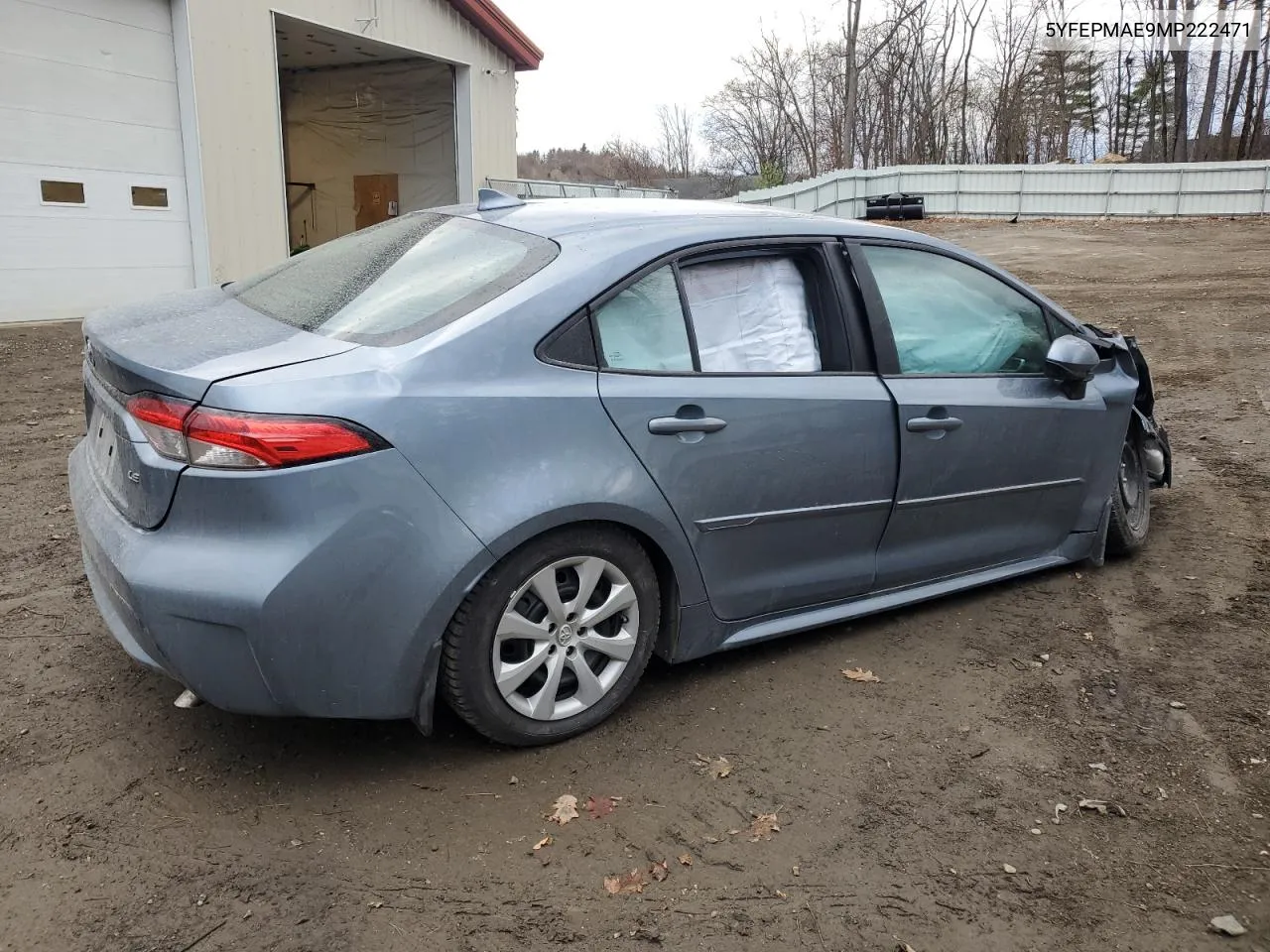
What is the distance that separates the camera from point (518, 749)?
3068 millimetres

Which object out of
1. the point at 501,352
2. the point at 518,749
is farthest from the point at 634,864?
the point at 501,352

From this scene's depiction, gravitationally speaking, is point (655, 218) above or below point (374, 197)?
below

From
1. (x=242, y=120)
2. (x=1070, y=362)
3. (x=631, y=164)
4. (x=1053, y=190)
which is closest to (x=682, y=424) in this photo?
(x=1070, y=362)

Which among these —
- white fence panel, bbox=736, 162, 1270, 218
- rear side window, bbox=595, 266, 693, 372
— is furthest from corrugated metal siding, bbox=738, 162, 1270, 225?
rear side window, bbox=595, 266, 693, 372

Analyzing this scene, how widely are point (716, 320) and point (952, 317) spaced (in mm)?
1144

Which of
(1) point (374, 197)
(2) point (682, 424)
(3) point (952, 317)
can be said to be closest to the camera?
(2) point (682, 424)

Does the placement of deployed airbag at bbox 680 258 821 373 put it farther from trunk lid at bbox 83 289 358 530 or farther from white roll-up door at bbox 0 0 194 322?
white roll-up door at bbox 0 0 194 322

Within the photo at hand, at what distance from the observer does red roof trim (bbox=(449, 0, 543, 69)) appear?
17766 millimetres

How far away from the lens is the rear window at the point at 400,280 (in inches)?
118

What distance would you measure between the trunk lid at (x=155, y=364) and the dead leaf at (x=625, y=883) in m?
1.48

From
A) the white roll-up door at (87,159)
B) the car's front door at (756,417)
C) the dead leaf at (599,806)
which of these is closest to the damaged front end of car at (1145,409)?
the car's front door at (756,417)

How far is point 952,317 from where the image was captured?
4.02 metres

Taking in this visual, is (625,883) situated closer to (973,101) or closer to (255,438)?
(255,438)

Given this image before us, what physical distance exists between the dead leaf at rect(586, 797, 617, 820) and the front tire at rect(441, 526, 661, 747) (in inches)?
11.5
